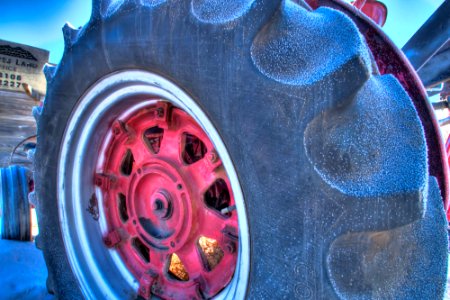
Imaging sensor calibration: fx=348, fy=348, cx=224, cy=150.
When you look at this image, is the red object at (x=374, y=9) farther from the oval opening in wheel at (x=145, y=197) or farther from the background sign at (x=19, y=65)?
the background sign at (x=19, y=65)

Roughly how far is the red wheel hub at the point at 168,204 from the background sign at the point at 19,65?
93.1 inches

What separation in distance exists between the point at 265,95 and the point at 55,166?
982 mm

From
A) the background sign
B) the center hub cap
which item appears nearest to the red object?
the center hub cap

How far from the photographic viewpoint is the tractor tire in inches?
82.0

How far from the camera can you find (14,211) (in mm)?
2102

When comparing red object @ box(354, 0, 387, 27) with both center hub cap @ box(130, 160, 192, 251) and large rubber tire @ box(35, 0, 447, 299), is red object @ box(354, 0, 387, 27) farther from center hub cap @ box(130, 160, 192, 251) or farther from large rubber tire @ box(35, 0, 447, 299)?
center hub cap @ box(130, 160, 192, 251)

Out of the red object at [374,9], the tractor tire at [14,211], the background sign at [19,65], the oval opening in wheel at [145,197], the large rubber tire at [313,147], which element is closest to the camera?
the large rubber tire at [313,147]

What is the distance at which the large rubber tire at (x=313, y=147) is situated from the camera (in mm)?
652

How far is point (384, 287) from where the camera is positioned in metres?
0.70

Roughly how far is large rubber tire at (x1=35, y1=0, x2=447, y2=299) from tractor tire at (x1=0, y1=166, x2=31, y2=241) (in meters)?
1.74

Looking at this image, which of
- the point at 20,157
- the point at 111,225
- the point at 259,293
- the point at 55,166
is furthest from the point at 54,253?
the point at 20,157

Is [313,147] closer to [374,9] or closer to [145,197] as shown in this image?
[145,197]

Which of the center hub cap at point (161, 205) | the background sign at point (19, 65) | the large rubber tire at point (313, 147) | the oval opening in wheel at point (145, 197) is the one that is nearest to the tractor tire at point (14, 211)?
the oval opening in wheel at point (145, 197)

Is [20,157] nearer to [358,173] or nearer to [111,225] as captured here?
[111,225]
